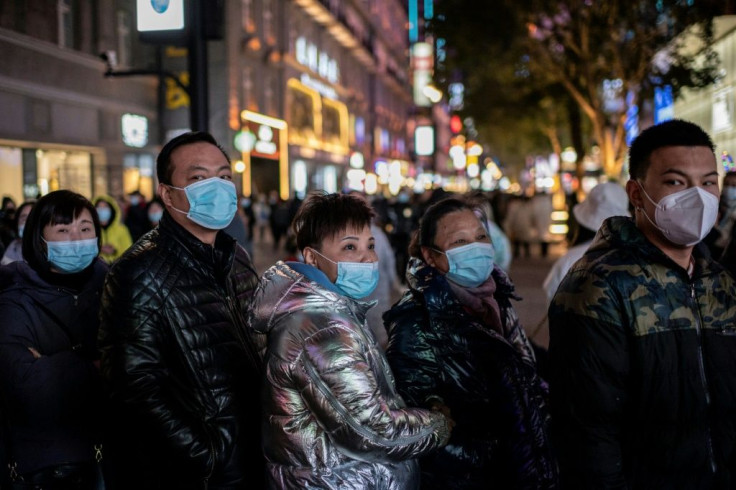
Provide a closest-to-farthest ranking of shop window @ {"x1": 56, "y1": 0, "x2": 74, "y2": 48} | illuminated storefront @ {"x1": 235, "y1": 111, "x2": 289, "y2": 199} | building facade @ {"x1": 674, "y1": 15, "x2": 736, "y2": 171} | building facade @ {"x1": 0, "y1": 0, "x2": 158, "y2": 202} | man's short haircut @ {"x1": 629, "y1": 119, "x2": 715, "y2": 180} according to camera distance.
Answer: man's short haircut @ {"x1": 629, "y1": 119, "x2": 715, "y2": 180} → building facade @ {"x1": 0, "y1": 0, "x2": 158, "y2": 202} → shop window @ {"x1": 56, "y1": 0, "x2": 74, "y2": 48} → building facade @ {"x1": 674, "y1": 15, "x2": 736, "y2": 171} → illuminated storefront @ {"x1": 235, "y1": 111, "x2": 289, "y2": 199}

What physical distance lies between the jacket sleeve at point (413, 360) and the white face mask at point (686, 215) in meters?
1.09

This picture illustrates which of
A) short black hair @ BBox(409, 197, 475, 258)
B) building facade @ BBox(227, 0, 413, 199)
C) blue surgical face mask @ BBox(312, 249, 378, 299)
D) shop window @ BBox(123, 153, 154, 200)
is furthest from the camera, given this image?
building facade @ BBox(227, 0, 413, 199)

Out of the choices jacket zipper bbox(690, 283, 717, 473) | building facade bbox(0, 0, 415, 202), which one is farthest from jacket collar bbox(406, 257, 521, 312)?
building facade bbox(0, 0, 415, 202)

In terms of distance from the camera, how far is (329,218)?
2.94 meters

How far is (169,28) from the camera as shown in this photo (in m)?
7.61

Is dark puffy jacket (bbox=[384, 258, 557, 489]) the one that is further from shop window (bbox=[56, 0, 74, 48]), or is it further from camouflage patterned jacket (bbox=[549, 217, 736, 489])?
shop window (bbox=[56, 0, 74, 48])

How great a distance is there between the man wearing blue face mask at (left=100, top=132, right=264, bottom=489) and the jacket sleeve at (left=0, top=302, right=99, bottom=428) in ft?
1.39

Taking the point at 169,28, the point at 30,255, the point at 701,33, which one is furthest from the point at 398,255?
the point at 30,255

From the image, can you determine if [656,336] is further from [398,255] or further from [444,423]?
[398,255]

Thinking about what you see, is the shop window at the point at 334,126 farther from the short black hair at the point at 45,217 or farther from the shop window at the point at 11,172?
the short black hair at the point at 45,217

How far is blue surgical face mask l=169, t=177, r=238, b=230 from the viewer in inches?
133

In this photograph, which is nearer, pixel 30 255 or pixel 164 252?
pixel 164 252

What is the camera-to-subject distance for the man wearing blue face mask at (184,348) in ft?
9.84

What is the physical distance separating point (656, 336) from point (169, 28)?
20.9ft
